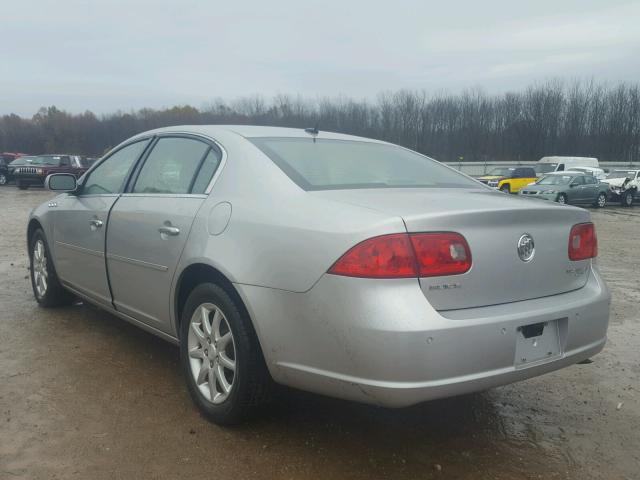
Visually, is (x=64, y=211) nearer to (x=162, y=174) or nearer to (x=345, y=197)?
(x=162, y=174)

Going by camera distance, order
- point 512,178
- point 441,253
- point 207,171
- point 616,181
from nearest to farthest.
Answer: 1. point 441,253
2. point 207,171
3. point 616,181
4. point 512,178

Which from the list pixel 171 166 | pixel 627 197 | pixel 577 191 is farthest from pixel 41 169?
pixel 171 166

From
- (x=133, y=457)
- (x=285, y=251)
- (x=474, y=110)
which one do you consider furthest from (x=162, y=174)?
(x=474, y=110)

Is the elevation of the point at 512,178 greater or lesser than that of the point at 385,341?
lesser

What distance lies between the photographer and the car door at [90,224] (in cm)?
401

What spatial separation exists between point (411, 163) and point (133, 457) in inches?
87.0

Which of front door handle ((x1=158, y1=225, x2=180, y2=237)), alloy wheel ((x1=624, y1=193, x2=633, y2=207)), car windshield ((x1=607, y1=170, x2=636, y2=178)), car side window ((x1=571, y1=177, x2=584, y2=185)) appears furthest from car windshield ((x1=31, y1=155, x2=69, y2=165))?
front door handle ((x1=158, y1=225, x2=180, y2=237))

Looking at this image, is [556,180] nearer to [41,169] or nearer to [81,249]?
[41,169]

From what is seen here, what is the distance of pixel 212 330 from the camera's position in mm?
2965

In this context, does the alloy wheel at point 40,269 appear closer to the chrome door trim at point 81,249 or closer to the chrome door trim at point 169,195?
the chrome door trim at point 81,249

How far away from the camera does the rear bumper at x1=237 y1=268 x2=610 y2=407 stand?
7.36 feet

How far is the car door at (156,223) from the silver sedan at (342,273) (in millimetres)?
13

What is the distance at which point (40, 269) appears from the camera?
5.21 m

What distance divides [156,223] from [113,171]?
115 centimetres
